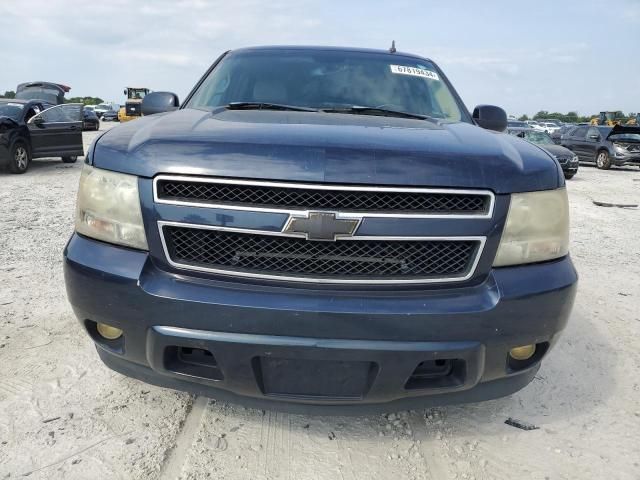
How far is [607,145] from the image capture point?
18.0m

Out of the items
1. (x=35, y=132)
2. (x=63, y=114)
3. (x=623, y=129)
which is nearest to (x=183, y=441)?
(x=35, y=132)

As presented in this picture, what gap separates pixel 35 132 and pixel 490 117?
10407mm

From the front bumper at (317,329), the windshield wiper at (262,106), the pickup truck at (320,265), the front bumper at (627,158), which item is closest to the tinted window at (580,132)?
the front bumper at (627,158)

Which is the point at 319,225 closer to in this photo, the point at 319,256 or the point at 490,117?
the point at 319,256

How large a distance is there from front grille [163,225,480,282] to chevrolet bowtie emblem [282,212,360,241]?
0.05 m

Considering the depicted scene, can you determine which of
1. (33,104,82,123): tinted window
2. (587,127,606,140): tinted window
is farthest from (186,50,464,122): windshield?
(587,127,606,140): tinted window

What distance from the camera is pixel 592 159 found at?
Answer: 61.6 feet

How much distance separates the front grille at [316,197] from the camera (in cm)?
174

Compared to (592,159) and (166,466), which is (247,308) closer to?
(166,466)

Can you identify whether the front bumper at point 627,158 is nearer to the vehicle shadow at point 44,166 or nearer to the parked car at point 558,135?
the parked car at point 558,135

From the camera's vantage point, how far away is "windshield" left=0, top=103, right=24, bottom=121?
10297mm

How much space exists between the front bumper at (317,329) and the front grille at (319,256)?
6cm

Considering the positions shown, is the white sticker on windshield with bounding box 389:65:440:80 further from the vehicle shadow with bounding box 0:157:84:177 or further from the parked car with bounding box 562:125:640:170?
the parked car with bounding box 562:125:640:170

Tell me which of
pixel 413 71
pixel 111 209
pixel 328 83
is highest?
pixel 413 71
